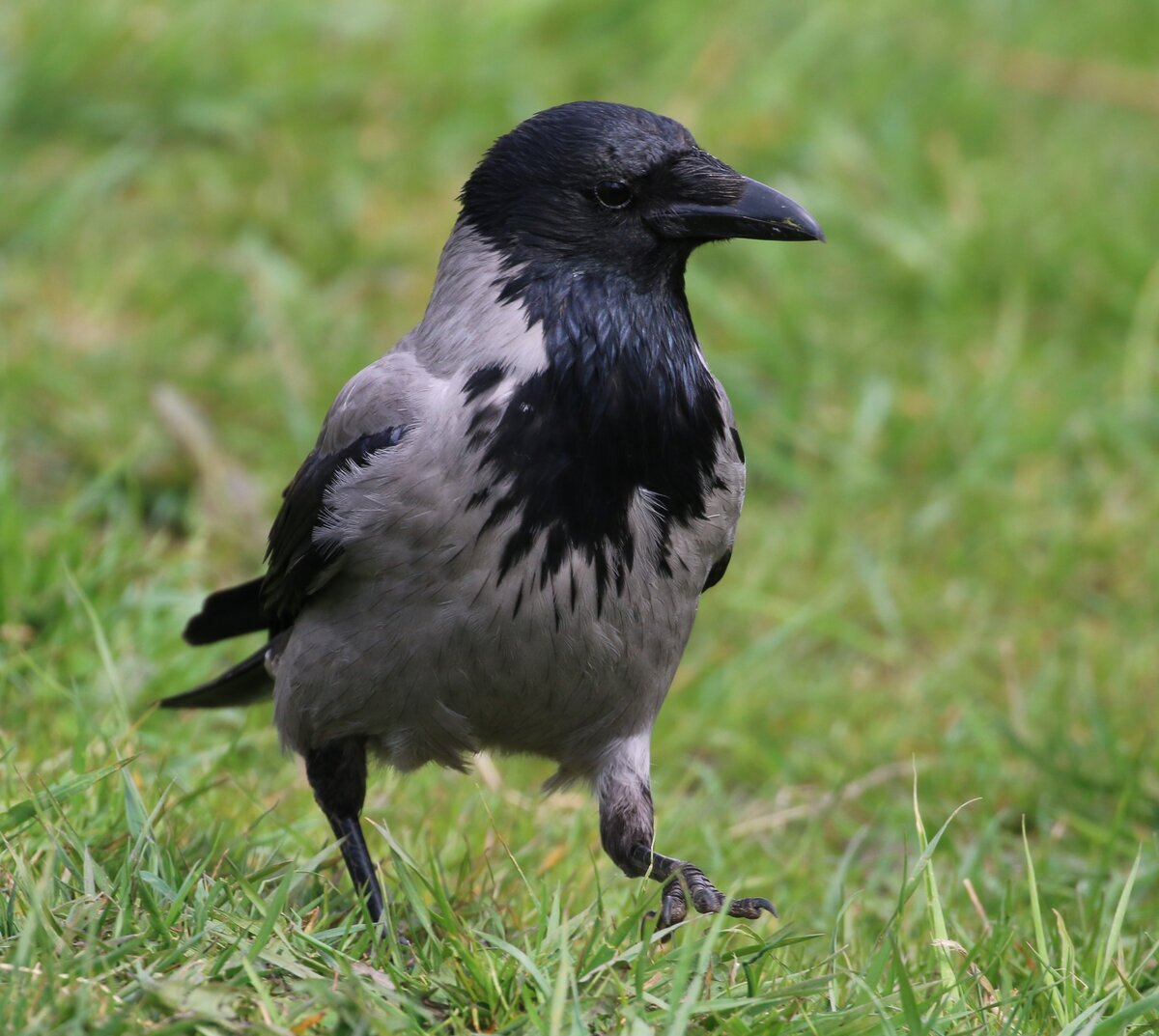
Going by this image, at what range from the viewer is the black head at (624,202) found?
360 cm

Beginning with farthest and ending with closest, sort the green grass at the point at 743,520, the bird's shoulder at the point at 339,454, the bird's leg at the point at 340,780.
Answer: the bird's leg at the point at 340,780
the bird's shoulder at the point at 339,454
the green grass at the point at 743,520

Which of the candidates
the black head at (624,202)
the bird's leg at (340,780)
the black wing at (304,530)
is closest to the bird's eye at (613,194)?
the black head at (624,202)

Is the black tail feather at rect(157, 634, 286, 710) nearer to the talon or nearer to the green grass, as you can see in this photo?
the green grass

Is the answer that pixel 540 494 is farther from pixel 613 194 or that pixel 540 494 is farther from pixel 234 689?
pixel 234 689

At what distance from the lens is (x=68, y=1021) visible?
8.16 feet

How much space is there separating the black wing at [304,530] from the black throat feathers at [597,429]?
28 cm

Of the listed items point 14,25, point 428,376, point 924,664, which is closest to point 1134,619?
point 924,664

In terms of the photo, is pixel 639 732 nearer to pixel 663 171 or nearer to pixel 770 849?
pixel 770 849

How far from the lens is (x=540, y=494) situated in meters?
3.40

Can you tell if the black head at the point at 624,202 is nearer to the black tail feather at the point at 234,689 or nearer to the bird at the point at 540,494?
the bird at the point at 540,494

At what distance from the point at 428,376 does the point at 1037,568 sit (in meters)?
3.20

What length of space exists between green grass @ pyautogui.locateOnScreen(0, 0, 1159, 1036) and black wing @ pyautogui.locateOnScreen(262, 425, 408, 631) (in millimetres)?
379

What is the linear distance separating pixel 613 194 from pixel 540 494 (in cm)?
67

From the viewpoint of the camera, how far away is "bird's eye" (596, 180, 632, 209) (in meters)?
3.59
